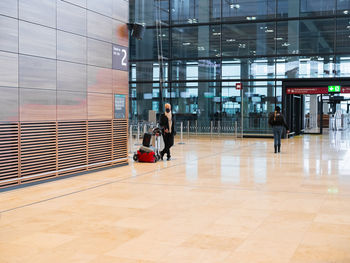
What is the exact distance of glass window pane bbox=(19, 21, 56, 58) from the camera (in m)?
9.62

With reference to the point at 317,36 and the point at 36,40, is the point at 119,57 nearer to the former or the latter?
the point at 36,40

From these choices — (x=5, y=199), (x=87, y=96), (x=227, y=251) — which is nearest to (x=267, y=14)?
(x=87, y=96)

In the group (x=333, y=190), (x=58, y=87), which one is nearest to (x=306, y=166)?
(x=333, y=190)

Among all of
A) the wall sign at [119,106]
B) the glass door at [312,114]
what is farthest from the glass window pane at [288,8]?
the wall sign at [119,106]

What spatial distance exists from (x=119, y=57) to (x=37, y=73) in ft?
11.3

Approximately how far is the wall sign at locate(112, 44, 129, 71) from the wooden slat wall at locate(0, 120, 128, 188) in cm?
147

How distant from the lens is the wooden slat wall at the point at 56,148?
941 centimetres

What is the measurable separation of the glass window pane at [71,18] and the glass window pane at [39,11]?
212 mm

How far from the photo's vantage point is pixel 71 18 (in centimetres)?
1111

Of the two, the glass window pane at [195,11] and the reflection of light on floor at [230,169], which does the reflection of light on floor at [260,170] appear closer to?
the reflection of light on floor at [230,169]

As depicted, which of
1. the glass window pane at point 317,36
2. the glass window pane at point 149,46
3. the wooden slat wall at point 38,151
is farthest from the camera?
the glass window pane at point 149,46

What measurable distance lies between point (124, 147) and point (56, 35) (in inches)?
158

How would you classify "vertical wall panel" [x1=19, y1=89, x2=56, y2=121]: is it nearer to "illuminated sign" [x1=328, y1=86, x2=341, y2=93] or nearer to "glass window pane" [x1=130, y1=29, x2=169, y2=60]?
"illuminated sign" [x1=328, y1=86, x2=341, y2=93]

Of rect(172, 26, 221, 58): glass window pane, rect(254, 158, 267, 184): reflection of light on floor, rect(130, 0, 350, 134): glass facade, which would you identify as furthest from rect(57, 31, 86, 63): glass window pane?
rect(172, 26, 221, 58): glass window pane
